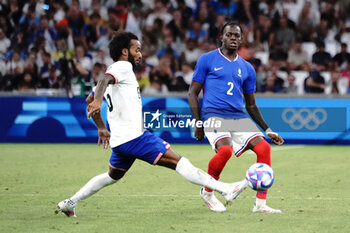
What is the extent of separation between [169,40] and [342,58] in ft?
15.5

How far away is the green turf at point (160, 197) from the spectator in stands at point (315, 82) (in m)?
2.57

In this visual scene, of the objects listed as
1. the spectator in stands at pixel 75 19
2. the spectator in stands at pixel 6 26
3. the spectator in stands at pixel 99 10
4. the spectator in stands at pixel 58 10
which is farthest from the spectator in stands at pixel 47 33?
the spectator in stands at pixel 99 10

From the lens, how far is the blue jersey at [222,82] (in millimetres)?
7219

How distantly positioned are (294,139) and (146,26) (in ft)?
21.1

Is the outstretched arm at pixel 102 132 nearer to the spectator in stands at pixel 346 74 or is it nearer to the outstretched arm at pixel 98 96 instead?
the outstretched arm at pixel 98 96

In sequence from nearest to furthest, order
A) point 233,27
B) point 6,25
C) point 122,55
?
point 122,55 → point 233,27 → point 6,25

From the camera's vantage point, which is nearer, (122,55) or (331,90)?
(122,55)

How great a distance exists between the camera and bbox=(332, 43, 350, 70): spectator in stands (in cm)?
1709

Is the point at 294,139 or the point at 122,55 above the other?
the point at 122,55

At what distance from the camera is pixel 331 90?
15914 mm

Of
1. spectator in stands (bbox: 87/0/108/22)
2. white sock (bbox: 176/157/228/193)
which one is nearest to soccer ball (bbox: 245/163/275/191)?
white sock (bbox: 176/157/228/193)

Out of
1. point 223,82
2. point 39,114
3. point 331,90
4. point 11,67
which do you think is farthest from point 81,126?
point 223,82

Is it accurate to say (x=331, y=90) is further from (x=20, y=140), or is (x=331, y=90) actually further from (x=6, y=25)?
(x=6, y=25)

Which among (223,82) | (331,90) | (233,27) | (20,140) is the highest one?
(233,27)
